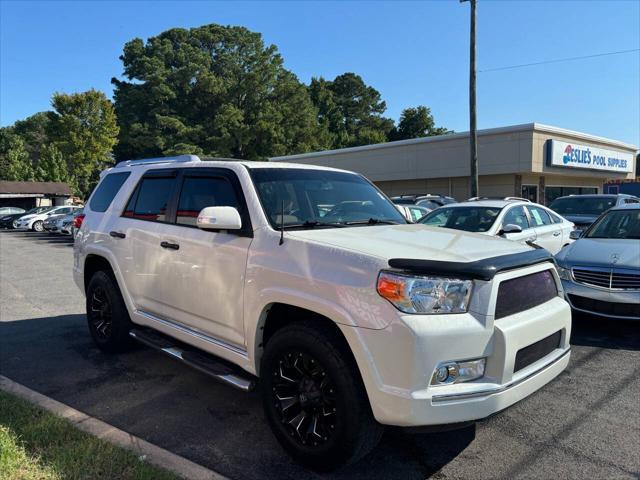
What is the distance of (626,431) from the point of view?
360 centimetres

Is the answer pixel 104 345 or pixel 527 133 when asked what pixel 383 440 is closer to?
pixel 104 345

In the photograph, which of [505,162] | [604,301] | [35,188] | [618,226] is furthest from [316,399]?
[35,188]

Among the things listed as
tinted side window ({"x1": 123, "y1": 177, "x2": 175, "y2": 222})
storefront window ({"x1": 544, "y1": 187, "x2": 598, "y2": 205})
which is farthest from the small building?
tinted side window ({"x1": 123, "y1": 177, "x2": 175, "y2": 222})

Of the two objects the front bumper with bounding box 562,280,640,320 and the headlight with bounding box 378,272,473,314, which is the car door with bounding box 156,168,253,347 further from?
the front bumper with bounding box 562,280,640,320

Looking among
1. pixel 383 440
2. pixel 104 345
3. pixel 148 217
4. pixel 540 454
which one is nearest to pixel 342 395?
pixel 383 440

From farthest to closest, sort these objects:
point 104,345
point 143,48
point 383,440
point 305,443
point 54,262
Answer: point 143,48, point 54,262, point 104,345, point 383,440, point 305,443

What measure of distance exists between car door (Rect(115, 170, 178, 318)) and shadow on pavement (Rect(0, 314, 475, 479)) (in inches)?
27.4

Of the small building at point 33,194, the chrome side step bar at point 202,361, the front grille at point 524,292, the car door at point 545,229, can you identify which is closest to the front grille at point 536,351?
the front grille at point 524,292

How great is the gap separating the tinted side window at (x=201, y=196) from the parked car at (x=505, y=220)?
208 inches

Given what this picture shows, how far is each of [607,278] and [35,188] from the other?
53.8 m

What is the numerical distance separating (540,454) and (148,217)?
370 cm

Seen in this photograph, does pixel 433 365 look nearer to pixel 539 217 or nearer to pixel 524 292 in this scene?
pixel 524 292

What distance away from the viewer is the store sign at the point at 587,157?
84.0 ft

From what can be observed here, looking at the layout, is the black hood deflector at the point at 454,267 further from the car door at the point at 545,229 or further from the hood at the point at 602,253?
the car door at the point at 545,229
